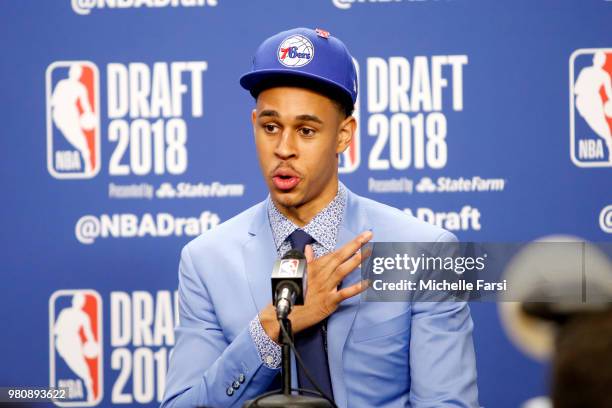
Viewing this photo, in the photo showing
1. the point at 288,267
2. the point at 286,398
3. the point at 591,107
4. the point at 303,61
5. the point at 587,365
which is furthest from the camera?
the point at 591,107

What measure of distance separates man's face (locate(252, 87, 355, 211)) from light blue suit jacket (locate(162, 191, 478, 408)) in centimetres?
16

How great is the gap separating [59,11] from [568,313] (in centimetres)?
277

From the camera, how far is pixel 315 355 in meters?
2.30

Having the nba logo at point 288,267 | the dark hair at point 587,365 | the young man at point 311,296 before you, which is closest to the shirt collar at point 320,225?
the young man at point 311,296

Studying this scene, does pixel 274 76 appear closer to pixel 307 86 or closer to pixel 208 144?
pixel 307 86

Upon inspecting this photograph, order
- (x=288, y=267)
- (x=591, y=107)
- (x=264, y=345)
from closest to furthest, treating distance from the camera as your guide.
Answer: (x=288, y=267) < (x=264, y=345) < (x=591, y=107)

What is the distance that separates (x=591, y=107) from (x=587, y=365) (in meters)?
2.49

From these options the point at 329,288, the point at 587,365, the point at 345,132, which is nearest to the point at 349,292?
the point at 329,288

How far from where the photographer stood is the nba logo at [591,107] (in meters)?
3.14

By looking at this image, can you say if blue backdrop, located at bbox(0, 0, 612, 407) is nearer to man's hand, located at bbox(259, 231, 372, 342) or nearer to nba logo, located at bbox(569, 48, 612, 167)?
nba logo, located at bbox(569, 48, 612, 167)

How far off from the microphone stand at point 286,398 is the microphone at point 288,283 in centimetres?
4

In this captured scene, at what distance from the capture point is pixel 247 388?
7.25 feet

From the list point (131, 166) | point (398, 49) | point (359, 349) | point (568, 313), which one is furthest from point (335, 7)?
point (568, 313)

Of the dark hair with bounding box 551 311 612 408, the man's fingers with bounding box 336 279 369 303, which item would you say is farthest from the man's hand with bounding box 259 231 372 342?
the dark hair with bounding box 551 311 612 408
